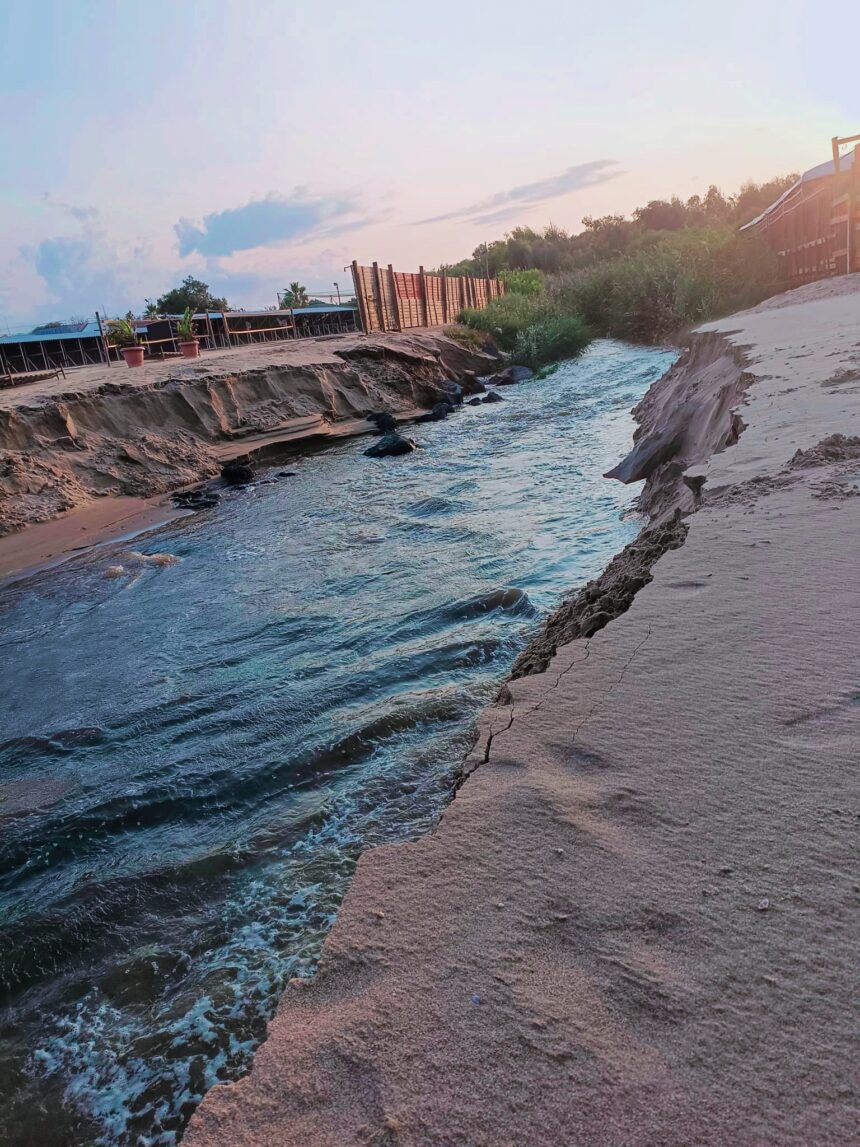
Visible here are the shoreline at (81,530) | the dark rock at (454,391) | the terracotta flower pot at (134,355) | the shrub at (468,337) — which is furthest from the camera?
the shrub at (468,337)

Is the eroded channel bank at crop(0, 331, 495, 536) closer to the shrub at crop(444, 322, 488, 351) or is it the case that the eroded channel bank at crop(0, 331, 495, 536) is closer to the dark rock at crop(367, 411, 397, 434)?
the dark rock at crop(367, 411, 397, 434)

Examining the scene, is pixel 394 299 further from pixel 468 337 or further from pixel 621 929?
pixel 621 929

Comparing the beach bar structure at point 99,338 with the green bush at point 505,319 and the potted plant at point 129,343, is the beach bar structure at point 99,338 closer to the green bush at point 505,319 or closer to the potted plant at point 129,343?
the potted plant at point 129,343

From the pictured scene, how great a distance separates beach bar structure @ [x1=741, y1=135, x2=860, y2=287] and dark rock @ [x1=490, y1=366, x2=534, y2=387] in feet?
22.3

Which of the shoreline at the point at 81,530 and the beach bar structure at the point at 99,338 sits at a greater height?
the beach bar structure at the point at 99,338

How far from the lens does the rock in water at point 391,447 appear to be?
1190 centimetres

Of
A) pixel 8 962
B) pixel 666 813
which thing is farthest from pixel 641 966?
pixel 8 962

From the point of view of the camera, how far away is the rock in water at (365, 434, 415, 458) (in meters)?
11.9

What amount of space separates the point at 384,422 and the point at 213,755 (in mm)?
11849

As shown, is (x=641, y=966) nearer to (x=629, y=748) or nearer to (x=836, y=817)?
(x=836, y=817)

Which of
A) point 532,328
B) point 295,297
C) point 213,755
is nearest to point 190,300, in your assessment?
point 295,297

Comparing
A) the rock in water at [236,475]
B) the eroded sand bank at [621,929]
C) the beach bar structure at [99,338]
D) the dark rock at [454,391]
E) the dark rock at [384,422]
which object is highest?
the beach bar structure at [99,338]

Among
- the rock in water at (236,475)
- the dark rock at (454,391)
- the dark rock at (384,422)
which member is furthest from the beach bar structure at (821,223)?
the rock in water at (236,475)

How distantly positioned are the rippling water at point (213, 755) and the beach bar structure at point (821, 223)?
34.3ft
